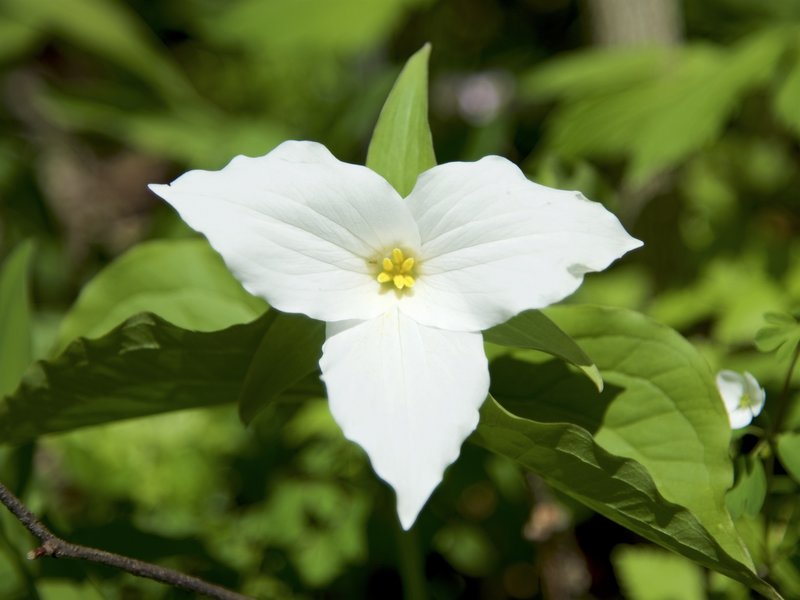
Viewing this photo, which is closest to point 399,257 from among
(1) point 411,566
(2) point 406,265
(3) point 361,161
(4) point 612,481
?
(2) point 406,265

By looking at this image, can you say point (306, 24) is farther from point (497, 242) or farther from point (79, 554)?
point (79, 554)

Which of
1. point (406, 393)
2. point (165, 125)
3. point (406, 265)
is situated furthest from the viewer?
point (165, 125)

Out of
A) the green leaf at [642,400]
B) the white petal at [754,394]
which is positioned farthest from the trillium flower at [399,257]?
the white petal at [754,394]

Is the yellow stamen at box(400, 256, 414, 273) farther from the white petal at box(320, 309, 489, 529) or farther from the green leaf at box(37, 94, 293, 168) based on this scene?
the green leaf at box(37, 94, 293, 168)

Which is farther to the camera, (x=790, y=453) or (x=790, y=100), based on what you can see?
(x=790, y=100)

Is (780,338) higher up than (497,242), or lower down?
lower down

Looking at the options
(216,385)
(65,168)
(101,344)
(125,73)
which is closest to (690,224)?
(216,385)

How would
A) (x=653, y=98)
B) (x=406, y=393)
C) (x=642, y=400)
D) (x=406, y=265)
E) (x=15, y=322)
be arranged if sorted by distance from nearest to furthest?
(x=406, y=393) < (x=406, y=265) < (x=642, y=400) < (x=15, y=322) < (x=653, y=98)
